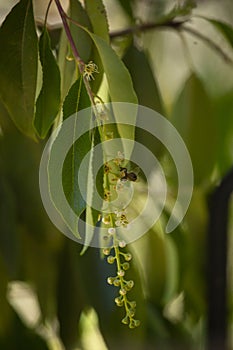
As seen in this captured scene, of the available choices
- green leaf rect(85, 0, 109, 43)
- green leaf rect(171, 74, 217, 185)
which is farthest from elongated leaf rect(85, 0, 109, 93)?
green leaf rect(171, 74, 217, 185)

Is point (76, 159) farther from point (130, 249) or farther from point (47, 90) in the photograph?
point (130, 249)

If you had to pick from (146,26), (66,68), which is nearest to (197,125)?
(146,26)

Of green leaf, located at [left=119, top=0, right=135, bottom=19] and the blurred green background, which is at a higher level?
green leaf, located at [left=119, top=0, right=135, bottom=19]

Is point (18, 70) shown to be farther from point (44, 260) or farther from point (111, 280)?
point (44, 260)

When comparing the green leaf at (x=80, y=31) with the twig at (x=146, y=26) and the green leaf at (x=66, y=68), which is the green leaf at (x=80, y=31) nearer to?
the green leaf at (x=66, y=68)

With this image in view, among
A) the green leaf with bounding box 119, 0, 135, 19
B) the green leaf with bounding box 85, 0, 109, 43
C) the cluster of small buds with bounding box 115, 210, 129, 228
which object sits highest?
the green leaf with bounding box 119, 0, 135, 19

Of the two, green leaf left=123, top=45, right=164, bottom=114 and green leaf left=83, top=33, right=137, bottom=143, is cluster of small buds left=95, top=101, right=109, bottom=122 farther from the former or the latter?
green leaf left=123, top=45, right=164, bottom=114
